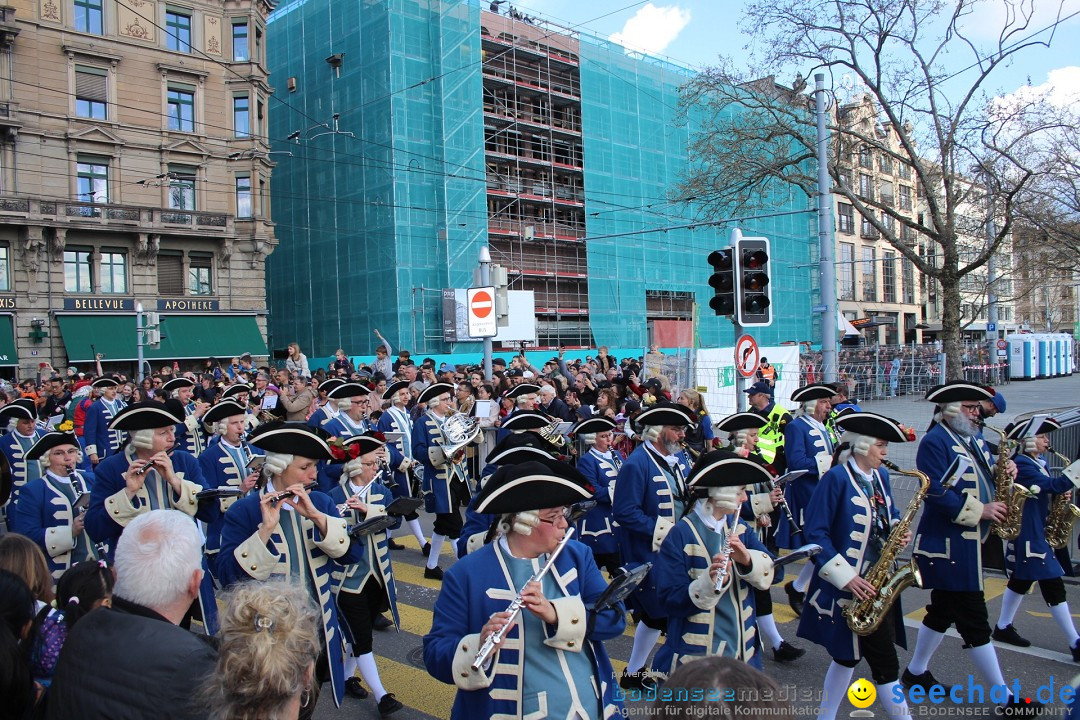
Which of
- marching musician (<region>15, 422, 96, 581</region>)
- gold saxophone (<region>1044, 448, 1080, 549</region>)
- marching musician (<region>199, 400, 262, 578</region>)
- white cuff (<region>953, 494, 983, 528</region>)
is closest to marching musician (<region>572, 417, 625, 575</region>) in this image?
white cuff (<region>953, 494, 983, 528</region>)

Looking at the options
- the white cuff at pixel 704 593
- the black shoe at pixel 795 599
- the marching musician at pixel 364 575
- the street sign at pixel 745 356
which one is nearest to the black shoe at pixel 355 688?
the marching musician at pixel 364 575

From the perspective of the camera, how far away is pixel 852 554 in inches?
190

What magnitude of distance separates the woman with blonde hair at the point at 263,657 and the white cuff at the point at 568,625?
1092 millimetres

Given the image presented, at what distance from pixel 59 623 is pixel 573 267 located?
139 ft

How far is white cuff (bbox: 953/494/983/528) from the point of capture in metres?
5.48

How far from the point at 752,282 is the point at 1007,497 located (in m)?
4.29

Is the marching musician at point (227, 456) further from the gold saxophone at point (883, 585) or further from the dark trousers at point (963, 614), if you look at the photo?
the dark trousers at point (963, 614)

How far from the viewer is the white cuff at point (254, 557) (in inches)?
173

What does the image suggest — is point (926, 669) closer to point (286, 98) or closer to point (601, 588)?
point (601, 588)

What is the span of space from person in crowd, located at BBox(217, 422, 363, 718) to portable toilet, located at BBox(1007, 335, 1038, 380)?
1570 inches

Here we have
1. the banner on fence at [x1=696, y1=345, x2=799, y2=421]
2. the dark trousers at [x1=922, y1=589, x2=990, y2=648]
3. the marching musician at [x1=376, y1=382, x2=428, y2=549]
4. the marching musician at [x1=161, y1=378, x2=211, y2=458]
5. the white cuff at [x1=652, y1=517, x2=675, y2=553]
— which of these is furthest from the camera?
the banner on fence at [x1=696, y1=345, x2=799, y2=421]

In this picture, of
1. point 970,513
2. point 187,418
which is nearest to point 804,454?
point 970,513

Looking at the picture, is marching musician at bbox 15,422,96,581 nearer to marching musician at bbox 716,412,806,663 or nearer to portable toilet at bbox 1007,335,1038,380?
marching musician at bbox 716,412,806,663

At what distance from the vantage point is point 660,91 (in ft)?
140
